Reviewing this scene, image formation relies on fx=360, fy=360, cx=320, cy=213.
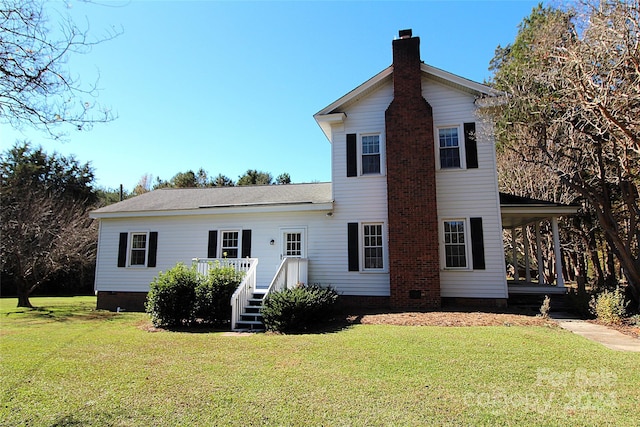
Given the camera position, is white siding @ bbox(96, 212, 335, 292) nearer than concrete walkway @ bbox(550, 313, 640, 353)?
No

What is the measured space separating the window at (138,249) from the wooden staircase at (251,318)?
6196 mm

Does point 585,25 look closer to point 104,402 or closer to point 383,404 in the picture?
point 383,404

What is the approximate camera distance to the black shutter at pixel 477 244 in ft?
38.5

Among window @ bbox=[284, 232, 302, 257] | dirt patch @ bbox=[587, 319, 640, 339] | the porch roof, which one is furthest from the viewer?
window @ bbox=[284, 232, 302, 257]

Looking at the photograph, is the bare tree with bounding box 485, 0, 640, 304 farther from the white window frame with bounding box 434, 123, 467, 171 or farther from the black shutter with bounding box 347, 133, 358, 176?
the black shutter with bounding box 347, 133, 358, 176

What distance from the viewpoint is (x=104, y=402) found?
4555 mm

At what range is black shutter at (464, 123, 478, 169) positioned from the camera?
1213 cm

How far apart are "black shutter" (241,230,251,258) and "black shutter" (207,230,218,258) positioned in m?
1.11

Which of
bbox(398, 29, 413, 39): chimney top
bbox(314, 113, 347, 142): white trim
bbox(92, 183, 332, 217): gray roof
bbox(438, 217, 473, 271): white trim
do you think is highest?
bbox(398, 29, 413, 39): chimney top

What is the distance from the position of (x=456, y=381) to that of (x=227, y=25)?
9.76 metres

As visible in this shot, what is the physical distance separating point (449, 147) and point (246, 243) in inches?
319

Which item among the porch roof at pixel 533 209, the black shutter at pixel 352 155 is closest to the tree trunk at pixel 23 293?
the black shutter at pixel 352 155

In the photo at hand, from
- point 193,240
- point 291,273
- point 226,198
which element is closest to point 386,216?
point 291,273

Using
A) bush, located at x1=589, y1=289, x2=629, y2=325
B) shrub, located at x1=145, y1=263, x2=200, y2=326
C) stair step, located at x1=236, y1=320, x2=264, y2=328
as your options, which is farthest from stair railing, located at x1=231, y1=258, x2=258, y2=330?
bush, located at x1=589, y1=289, x2=629, y2=325
